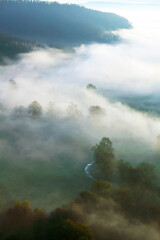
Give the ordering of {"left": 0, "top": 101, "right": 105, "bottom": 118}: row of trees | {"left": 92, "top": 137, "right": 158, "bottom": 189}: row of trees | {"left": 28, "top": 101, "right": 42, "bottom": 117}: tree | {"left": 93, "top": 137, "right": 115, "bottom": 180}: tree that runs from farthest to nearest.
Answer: {"left": 0, "top": 101, "right": 105, "bottom": 118}: row of trees
{"left": 28, "top": 101, "right": 42, "bottom": 117}: tree
{"left": 93, "top": 137, "right": 115, "bottom": 180}: tree
{"left": 92, "top": 137, "right": 158, "bottom": 189}: row of trees

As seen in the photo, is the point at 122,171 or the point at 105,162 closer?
the point at 122,171

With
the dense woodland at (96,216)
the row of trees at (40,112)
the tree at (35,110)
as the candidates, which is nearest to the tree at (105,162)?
the dense woodland at (96,216)

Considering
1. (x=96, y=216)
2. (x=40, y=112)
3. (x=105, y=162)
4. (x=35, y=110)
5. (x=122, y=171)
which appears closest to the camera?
(x=96, y=216)

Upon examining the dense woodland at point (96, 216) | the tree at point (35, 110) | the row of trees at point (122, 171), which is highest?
the tree at point (35, 110)

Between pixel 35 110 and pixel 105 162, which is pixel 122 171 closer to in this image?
pixel 105 162

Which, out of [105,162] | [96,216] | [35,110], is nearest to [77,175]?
[105,162]

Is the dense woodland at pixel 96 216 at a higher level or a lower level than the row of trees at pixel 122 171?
lower

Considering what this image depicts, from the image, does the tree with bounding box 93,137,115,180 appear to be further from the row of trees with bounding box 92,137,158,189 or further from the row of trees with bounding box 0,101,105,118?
the row of trees with bounding box 0,101,105,118

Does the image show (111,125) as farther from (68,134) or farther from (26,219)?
(26,219)

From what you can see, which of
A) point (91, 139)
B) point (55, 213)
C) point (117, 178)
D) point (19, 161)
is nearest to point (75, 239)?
point (55, 213)

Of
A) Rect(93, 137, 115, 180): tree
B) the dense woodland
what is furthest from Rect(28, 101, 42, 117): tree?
the dense woodland

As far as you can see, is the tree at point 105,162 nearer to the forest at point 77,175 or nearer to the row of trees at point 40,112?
the forest at point 77,175
